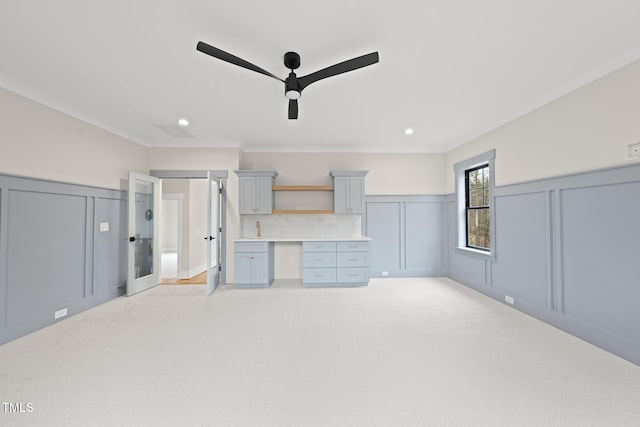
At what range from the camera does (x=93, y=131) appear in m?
3.66

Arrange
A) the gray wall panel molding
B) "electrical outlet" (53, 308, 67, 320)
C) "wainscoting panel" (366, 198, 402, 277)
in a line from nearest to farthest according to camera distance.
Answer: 1. the gray wall panel molding
2. "electrical outlet" (53, 308, 67, 320)
3. "wainscoting panel" (366, 198, 402, 277)

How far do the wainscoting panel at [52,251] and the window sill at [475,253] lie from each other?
232 inches

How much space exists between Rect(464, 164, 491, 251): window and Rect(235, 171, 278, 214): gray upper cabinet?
→ 3715 millimetres

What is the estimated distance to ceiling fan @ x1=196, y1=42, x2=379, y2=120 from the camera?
1803 mm

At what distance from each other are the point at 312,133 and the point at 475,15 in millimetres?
2856

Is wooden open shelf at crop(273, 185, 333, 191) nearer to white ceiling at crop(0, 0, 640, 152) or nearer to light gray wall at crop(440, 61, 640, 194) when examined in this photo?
Result: white ceiling at crop(0, 0, 640, 152)

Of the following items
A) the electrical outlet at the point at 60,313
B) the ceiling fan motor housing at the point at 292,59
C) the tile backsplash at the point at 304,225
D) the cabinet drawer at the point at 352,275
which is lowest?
the electrical outlet at the point at 60,313

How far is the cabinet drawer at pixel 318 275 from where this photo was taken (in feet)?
15.2

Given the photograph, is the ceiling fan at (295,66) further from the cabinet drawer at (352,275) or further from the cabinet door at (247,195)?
the cabinet drawer at (352,275)

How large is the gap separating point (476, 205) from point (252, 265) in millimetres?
4201

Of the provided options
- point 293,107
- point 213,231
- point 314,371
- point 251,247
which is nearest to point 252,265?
point 251,247

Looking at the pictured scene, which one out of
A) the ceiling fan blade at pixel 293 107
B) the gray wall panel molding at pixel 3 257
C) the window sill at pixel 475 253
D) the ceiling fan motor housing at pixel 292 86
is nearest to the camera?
the ceiling fan motor housing at pixel 292 86

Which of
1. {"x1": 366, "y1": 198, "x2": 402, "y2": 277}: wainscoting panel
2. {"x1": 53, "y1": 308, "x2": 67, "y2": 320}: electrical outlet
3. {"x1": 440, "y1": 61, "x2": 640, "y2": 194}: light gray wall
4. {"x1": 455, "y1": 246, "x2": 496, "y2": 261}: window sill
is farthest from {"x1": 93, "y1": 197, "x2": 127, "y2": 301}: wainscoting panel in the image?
{"x1": 440, "y1": 61, "x2": 640, "y2": 194}: light gray wall

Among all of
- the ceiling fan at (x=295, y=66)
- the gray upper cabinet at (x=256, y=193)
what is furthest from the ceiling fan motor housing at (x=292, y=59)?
the gray upper cabinet at (x=256, y=193)
